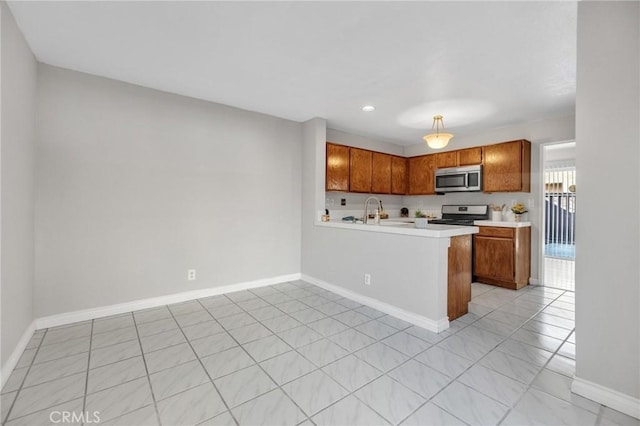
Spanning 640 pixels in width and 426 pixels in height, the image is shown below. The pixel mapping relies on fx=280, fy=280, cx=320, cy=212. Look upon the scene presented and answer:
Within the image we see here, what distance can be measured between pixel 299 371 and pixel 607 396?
1899 mm

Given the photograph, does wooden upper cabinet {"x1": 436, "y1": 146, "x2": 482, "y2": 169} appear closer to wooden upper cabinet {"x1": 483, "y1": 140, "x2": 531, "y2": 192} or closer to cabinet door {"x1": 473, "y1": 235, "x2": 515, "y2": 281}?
wooden upper cabinet {"x1": 483, "y1": 140, "x2": 531, "y2": 192}

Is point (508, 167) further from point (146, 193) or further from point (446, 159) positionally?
point (146, 193)

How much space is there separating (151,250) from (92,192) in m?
0.84

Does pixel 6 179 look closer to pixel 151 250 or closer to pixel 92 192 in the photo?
pixel 92 192

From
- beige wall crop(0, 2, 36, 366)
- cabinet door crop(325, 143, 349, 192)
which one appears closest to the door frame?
cabinet door crop(325, 143, 349, 192)

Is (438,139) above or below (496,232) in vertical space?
above

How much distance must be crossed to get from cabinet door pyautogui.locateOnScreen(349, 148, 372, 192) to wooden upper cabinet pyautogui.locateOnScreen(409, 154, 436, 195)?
3.90ft

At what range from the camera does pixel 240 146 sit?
3.91 m

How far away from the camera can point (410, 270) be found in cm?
292

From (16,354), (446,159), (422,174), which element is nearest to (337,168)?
(422,174)

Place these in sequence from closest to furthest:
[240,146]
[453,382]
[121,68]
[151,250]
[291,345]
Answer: [453,382] < [291,345] < [121,68] < [151,250] < [240,146]

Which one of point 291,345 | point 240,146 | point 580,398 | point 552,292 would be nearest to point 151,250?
point 240,146

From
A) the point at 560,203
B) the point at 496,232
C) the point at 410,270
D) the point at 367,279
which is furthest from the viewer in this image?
the point at 560,203

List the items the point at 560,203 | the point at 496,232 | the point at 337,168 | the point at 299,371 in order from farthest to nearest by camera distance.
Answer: the point at 560,203
the point at 337,168
the point at 496,232
the point at 299,371
